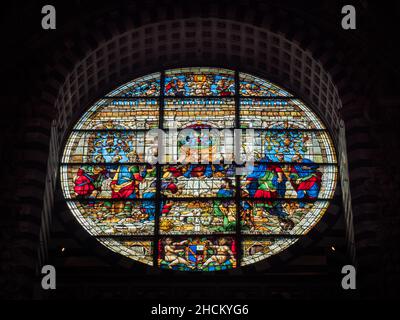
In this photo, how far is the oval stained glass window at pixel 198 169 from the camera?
1931cm

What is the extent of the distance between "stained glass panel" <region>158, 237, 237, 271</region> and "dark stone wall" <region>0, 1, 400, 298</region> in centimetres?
72

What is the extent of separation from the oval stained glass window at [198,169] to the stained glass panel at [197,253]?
2 cm

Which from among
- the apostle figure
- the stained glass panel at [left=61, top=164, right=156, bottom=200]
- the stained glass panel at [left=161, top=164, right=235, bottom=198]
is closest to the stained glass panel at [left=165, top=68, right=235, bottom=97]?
the stained glass panel at [left=161, top=164, right=235, bottom=198]

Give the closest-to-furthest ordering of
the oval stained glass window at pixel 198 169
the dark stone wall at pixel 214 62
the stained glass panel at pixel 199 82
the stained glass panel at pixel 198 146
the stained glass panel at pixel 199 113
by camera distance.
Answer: the dark stone wall at pixel 214 62 < the oval stained glass window at pixel 198 169 < the stained glass panel at pixel 198 146 < the stained glass panel at pixel 199 113 < the stained glass panel at pixel 199 82

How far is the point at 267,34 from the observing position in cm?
2128

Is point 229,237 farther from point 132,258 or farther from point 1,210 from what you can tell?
point 1,210

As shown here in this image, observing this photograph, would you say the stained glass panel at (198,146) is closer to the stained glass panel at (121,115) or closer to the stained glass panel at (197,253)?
the stained glass panel at (121,115)

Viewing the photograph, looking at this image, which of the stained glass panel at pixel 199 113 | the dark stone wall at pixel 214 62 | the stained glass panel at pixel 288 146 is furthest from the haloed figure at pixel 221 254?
the stained glass panel at pixel 199 113

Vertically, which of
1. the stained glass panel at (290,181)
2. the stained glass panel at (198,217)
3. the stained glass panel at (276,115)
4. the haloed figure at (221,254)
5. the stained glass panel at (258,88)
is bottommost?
the haloed figure at (221,254)

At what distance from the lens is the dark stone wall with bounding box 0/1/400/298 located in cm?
1802

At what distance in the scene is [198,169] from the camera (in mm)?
20469

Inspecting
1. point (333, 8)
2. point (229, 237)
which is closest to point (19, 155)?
point (229, 237)

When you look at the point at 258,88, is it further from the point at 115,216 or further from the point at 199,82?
the point at 115,216

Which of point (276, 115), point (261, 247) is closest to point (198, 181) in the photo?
point (261, 247)
